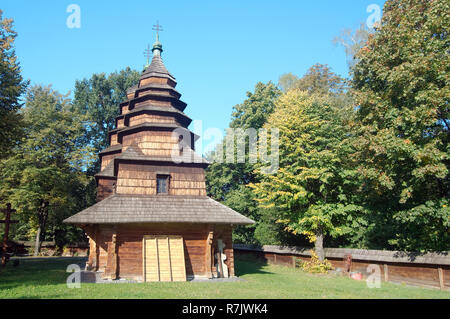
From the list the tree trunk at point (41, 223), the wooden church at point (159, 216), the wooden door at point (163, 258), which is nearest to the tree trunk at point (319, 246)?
the wooden church at point (159, 216)

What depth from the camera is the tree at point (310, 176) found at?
66.6 feet

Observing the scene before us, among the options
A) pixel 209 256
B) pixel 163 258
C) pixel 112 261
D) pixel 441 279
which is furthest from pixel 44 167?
pixel 441 279

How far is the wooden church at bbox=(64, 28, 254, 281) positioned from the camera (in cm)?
1496

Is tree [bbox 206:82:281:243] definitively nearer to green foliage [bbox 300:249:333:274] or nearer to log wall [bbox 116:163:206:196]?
green foliage [bbox 300:249:333:274]

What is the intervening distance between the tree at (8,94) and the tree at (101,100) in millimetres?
25009

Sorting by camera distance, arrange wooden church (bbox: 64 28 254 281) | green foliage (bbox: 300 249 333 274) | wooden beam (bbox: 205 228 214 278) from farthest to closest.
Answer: green foliage (bbox: 300 249 333 274), wooden beam (bbox: 205 228 214 278), wooden church (bbox: 64 28 254 281)

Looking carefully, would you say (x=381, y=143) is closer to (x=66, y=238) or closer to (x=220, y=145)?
(x=220, y=145)

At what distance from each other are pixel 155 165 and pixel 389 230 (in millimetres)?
14211

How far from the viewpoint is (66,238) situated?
37.1 meters

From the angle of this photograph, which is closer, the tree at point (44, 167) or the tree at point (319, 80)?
the tree at point (44, 167)

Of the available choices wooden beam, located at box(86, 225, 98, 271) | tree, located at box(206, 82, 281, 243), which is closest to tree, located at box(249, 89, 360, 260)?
tree, located at box(206, 82, 281, 243)

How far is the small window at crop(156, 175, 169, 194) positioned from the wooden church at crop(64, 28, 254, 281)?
0.18 feet

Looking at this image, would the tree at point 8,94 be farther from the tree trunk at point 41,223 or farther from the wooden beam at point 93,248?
the tree trunk at point 41,223
